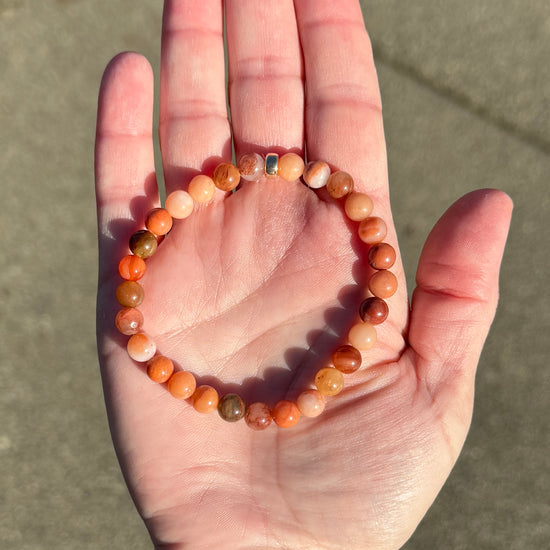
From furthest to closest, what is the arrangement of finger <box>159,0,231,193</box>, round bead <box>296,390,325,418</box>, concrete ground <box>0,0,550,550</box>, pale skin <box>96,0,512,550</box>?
1. concrete ground <box>0,0,550,550</box>
2. finger <box>159,0,231,193</box>
3. round bead <box>296,390,325,418</box>
4. pale skin <box>96,0,512,550</box>

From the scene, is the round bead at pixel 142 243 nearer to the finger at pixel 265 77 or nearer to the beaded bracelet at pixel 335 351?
the beaded bracelet at pixel 335 351

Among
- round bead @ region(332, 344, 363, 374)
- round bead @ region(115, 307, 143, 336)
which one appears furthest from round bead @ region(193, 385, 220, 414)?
round bead @ region(332, 344, 363, 374)

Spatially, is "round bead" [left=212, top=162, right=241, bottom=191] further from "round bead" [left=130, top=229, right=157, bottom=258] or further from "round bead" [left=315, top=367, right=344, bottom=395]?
"round bead" [left=315, top=367, right=344, bottom=395]

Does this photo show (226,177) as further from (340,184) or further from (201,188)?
(340,184)

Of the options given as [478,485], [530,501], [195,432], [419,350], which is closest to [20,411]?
[195,432]

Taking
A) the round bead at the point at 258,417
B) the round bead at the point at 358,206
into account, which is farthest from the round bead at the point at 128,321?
the round bead at the point at 358,206

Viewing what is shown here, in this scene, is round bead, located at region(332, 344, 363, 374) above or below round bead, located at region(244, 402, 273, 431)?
above

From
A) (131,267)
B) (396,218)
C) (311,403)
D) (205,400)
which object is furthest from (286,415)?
(396,218)
